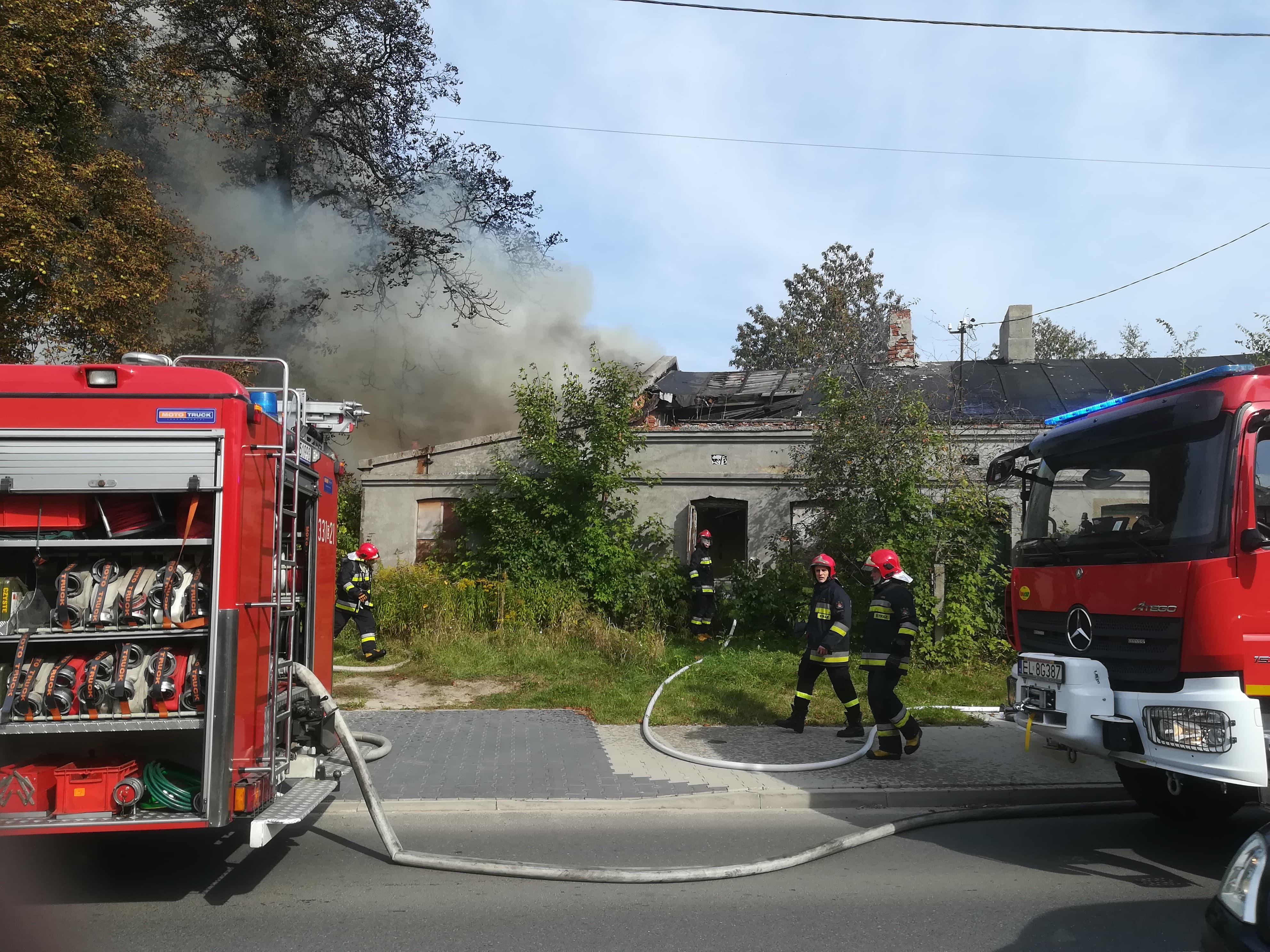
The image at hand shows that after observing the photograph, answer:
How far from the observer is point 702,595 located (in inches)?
515

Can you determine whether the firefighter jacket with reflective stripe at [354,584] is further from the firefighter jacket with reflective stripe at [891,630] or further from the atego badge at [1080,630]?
the atego badge at [1080,630]

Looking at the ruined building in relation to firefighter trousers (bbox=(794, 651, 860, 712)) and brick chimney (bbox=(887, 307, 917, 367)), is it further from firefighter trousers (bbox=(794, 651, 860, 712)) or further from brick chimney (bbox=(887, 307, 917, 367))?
firefighter trousers (bbox=(794, 651, 860, 712))

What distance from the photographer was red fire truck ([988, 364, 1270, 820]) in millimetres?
4469

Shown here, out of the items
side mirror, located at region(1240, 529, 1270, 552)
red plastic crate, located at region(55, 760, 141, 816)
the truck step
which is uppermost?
side mirror, located at region(1240, 529, 1270, 552)

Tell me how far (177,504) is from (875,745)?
18.3ft

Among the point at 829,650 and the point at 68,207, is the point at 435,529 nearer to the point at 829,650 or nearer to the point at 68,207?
the point at 68,207

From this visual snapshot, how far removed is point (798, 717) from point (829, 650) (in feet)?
2.48

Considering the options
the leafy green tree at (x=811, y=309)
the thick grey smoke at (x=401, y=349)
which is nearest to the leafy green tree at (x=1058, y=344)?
the leafy green tree at (x=811, y=309)

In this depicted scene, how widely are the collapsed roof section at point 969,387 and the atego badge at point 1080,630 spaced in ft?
33.1

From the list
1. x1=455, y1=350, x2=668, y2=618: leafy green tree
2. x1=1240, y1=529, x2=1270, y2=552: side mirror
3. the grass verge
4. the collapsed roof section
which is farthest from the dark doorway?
x1=1240, y1=529, x2=1270, y2=552: side mirror

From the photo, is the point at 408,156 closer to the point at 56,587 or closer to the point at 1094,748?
the point at 56,587

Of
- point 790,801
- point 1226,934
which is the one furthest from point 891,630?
point 1226,934

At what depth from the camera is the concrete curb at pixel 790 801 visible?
595 cm

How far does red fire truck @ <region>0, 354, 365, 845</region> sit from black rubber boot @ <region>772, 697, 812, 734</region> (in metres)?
4.64
